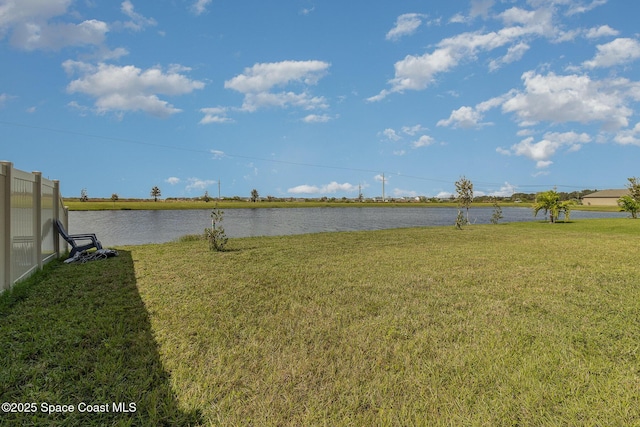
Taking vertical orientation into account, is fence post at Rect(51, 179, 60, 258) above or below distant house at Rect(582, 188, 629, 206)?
below

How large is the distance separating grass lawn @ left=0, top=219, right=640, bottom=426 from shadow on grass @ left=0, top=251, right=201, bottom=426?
0.02m

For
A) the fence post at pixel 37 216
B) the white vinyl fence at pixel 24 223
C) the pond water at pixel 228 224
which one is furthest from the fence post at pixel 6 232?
the pond water at pixel 228 224

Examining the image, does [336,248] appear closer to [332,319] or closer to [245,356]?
[332,319]

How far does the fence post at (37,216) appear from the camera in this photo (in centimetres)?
717

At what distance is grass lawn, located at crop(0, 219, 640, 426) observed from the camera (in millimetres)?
2449

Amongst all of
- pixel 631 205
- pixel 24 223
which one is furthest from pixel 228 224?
pixel 631 205

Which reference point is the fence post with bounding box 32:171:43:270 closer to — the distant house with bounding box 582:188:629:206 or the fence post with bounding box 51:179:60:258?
the fence post with bounding box 51:179:60:258

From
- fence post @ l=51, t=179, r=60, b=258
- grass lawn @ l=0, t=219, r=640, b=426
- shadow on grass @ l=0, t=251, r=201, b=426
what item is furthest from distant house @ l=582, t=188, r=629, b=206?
shadow on grass @ l=0, t=251, r=201, b=426

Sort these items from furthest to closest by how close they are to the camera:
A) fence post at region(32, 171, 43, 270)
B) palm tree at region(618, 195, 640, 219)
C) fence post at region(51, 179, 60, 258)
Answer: palm tree at region(618, 195, 640, 219), fence post at region(51, 179, 60, 258), fence post at region(32, 171, 43, 270)

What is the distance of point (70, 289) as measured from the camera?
5785mm

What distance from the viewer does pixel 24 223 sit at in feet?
21.3

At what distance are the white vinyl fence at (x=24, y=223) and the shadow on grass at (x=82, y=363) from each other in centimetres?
72

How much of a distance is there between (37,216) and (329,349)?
24.5 ft

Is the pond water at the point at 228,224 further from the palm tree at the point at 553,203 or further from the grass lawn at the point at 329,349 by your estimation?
the grass lawn at the point at 329,349
